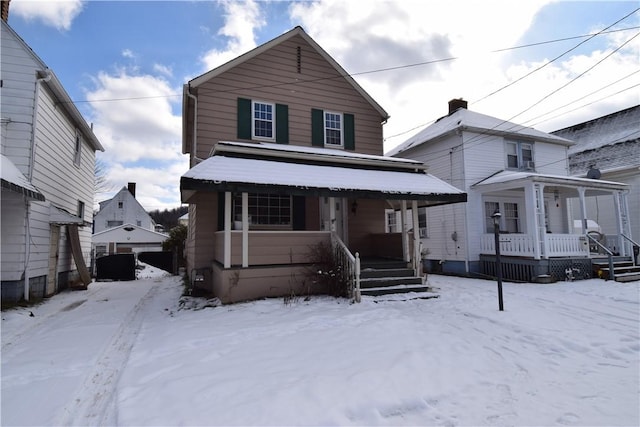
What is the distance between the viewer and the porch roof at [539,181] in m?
11.4

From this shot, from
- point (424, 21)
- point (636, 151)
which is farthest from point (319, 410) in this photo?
point (636, 151)

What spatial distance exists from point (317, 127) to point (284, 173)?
4.27 m

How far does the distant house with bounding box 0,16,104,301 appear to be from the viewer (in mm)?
8016

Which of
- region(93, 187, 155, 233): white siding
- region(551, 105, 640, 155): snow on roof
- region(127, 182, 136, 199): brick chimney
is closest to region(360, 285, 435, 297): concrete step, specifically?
region(551, 105, 640, 155): snow on roof

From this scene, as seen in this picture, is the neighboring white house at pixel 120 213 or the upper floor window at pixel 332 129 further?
the neighboring white house at pixel 120 213

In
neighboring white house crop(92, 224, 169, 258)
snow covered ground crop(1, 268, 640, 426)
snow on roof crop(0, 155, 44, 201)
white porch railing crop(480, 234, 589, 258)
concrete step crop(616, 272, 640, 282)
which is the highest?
snow on roof crop(0, 155, 44, 201)

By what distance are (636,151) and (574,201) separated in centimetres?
343

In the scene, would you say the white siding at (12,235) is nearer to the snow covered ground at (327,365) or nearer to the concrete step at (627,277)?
the snow covered ground at (327,365)

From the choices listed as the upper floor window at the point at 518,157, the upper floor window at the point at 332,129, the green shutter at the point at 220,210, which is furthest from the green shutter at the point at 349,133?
the upper floor window at the point at 518,157

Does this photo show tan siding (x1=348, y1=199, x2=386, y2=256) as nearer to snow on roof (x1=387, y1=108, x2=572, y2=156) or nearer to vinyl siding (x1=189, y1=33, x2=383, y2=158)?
vinyl siding (x1=189, y1=33, x2=383, y2=158)

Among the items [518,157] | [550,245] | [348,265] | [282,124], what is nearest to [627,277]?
[550,245]

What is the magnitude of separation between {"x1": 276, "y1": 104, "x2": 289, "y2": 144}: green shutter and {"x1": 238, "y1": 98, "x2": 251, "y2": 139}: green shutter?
974 millimetres

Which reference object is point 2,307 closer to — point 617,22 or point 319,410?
point 319,410

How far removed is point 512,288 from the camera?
32.1ft
